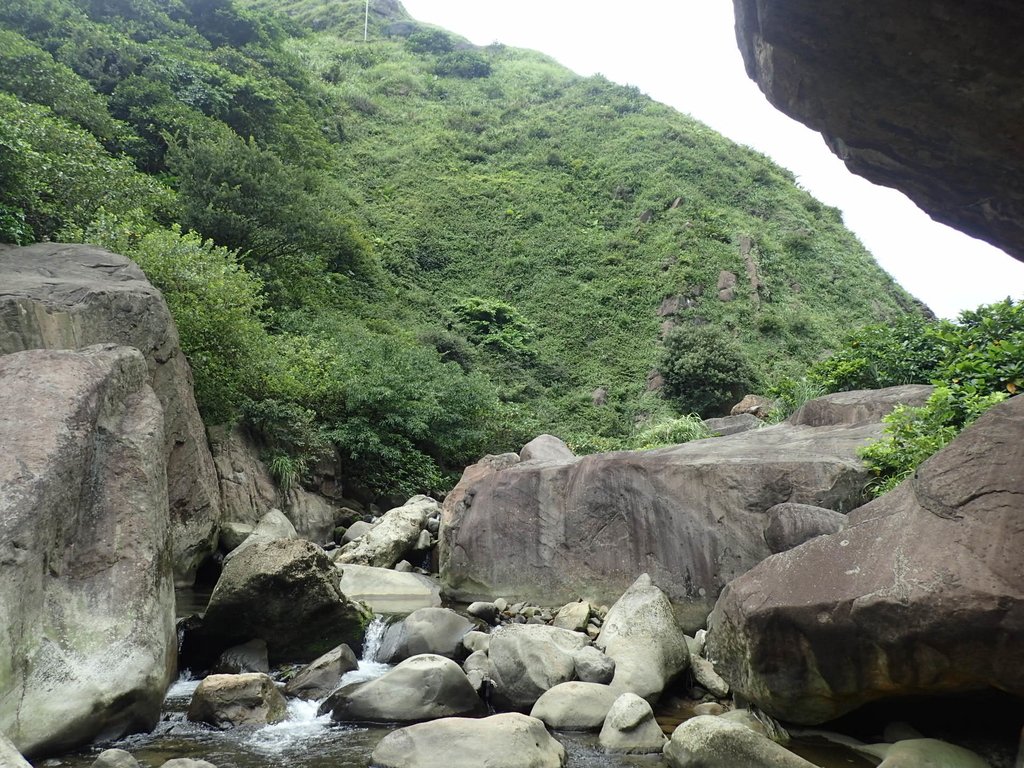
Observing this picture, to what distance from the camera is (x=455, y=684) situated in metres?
7.47

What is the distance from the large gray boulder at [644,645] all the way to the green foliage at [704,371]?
2080cm

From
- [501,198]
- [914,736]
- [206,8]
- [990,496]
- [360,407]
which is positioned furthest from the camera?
[501,198]

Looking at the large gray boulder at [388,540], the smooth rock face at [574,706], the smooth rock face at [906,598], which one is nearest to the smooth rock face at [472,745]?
the smooth rock face at [574,706]

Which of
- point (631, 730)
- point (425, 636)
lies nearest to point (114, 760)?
point (631, 730)

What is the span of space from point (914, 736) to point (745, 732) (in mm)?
1505

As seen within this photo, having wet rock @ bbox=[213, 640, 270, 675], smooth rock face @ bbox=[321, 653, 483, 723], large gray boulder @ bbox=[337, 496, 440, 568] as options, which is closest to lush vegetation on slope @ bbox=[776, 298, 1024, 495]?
smooth rock face @ bbox=[321, 653, 483, 723]

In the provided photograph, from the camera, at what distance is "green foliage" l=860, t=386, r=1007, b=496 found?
8.33 meters

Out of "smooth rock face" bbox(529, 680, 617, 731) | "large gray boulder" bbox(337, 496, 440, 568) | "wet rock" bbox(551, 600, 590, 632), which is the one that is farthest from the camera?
"large gray boulder" bbox(337, 496, 440, 568)

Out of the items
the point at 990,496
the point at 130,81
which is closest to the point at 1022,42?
the point at 990,496

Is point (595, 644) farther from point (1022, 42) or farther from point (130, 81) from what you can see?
point (130, 81)

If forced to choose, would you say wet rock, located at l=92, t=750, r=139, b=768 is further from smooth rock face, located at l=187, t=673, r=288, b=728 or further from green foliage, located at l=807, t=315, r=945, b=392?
green foliage, located at l=807, t=315, r=945, b=392

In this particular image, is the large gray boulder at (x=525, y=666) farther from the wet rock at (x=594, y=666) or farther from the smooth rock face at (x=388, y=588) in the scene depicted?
the smooth rock face at (x=388, y=588)

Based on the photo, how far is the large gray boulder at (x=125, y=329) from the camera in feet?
33.6

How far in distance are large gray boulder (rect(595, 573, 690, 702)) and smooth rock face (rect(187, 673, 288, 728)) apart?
131 inches
